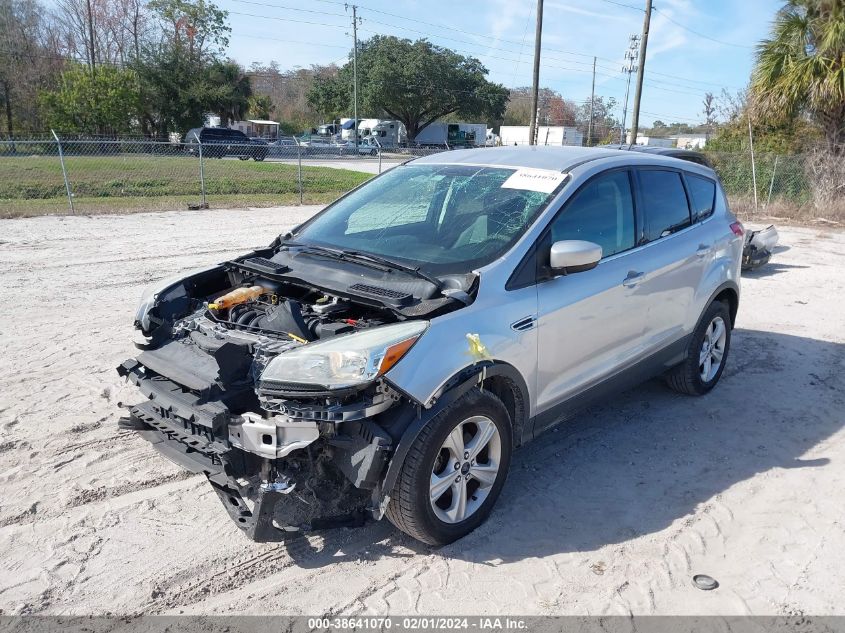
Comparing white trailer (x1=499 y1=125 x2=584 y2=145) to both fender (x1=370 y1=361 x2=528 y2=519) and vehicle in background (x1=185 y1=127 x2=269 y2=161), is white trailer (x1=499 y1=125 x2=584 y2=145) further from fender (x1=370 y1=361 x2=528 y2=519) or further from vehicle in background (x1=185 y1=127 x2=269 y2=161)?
fender (x1=370 y1=361 x2=528 y2=519)

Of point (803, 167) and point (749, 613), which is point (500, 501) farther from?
point (803, 167)

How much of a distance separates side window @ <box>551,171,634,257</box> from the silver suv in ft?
0.05

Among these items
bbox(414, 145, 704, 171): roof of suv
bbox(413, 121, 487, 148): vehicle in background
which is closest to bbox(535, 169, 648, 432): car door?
bbox(414, 145, 704, 171): roof of suv

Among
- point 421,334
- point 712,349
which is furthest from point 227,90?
point 421,334

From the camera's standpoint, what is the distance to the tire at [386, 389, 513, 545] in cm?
299

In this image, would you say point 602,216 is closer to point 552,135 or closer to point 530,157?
point 530,157

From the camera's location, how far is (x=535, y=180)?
3.99 m

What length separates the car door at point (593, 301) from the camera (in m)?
3.63

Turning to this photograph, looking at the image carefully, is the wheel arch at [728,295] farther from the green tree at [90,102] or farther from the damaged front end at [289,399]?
the green tree at [90,102]

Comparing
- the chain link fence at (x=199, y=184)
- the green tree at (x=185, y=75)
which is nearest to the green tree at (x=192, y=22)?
the green tree at (x=185, y=75)

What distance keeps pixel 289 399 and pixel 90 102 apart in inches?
1684

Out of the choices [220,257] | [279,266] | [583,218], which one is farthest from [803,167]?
[279,266]

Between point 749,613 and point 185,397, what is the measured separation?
9.21ft

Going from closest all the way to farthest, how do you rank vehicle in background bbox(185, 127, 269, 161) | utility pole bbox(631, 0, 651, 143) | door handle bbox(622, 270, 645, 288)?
door handle bbox(622, 270, 645, 288), utility pole bbox(631, 0, 651, 143), vehicle in background bbox(185, 127, 269, 161)
